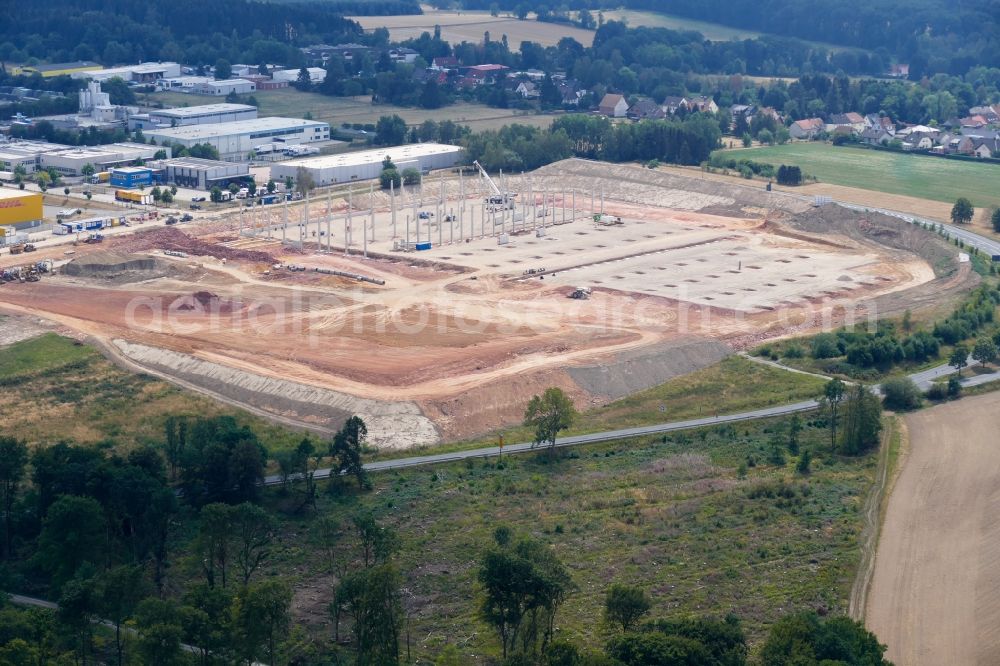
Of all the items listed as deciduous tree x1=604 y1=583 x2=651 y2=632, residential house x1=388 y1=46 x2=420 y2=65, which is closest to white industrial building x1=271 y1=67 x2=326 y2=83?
residential house x1=388 y1=46 x2=420 y2=65

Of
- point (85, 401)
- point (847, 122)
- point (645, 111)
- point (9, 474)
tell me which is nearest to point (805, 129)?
point (847, 122)

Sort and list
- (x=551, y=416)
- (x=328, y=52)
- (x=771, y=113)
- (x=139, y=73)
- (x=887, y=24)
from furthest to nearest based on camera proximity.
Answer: (x=887, y=24) → (x=328, y=52) → (x=139, y=73) → (x=771, y=113) → (x=551, y=416)

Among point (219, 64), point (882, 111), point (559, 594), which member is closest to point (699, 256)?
point (559, 594)

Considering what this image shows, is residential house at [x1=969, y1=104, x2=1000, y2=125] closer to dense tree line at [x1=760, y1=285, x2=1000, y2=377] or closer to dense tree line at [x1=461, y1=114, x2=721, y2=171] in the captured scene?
dense tree line at [x1=461, y1=114, x2=721, y2=171]

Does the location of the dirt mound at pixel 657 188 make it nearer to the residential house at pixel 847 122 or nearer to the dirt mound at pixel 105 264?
the residential house at pixel 847 122

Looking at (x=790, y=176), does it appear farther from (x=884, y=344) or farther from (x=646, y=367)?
(x=646, y=367)

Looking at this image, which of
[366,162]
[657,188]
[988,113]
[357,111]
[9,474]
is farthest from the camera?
[357,111]
